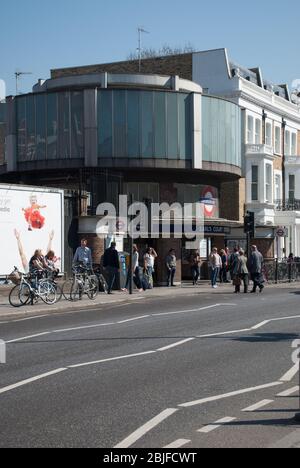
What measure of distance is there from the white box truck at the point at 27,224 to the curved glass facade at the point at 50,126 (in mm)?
10687

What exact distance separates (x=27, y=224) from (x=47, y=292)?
182 inches

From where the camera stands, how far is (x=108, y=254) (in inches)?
975

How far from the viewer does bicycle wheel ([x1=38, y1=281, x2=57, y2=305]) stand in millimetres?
20172

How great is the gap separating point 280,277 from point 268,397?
28640 millimetres

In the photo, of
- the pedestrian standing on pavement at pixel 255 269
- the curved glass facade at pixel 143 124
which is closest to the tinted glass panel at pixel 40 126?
the curved glass facade at pixel 143 124

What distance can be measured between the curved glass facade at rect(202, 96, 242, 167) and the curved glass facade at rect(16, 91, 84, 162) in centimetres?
707

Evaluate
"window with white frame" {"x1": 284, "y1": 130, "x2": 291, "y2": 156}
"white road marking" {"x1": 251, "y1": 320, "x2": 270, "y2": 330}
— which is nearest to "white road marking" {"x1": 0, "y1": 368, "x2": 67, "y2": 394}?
"white road marking" {"x1": 251, "y1": 320, "x2": 270, "y2": 330}

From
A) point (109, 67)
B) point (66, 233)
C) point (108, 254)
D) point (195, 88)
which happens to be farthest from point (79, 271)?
point (109, 67)

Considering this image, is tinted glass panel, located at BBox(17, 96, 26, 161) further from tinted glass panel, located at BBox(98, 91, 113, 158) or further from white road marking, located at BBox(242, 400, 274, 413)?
white road marking, located at BBox(242, 400, 274, 413)

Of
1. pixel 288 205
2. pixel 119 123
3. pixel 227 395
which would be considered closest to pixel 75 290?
pixel 227 395

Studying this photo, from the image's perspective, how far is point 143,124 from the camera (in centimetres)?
3656
